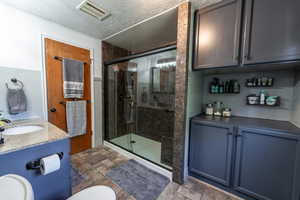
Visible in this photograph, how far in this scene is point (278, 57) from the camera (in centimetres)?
110

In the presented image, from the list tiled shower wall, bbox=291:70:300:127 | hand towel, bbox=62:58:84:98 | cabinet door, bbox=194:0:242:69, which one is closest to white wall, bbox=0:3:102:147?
hand towel, bbox=62:58:84:98

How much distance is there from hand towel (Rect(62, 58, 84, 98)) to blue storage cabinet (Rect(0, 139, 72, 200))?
A: 4.13 ft

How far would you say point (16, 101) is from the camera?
152cm

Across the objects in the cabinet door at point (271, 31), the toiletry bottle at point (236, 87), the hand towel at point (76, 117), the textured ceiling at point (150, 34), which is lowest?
the hand towel at point (76, 117)

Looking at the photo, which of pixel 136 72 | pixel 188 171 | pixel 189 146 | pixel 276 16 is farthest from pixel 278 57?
pixel 136 72

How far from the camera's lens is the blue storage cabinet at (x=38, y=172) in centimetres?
84

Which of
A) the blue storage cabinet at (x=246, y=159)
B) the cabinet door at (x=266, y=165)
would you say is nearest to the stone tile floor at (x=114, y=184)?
the blue storage cabinet at (x=246, y=159)

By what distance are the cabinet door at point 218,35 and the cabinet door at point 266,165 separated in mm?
842

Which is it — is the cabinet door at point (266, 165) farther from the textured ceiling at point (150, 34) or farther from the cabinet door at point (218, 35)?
the textured ceiling at point (150, 34)

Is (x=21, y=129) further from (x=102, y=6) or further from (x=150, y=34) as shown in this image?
(x=150, y=34)

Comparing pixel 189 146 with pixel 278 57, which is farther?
pixel 189 146

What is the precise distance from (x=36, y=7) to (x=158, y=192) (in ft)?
9.28

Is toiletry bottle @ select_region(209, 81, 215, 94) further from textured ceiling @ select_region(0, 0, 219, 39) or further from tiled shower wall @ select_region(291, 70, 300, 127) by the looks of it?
textured ceiling @ select_region(0, 0, 219, 39)

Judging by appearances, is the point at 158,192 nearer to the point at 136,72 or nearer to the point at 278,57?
the point at 278,57
